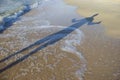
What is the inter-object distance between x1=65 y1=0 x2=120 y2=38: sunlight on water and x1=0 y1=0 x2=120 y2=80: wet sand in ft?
2.05

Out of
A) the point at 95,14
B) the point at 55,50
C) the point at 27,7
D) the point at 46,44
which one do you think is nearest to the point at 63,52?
the point at 55,50

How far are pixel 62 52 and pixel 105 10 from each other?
20.8ft

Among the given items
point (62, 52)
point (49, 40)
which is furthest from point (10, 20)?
point (62, 52)

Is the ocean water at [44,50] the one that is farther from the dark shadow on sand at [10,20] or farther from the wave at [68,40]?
the dark shadow on sand at [10,20]

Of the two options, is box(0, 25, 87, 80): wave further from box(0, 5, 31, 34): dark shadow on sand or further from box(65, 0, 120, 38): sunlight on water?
box(65, 0, 120, 38): sunlight on water

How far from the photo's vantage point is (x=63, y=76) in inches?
293

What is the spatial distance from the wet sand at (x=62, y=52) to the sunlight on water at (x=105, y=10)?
62 cm

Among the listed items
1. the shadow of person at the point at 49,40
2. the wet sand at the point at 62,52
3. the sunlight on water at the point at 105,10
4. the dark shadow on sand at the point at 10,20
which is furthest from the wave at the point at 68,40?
the sunlight on water at the point at 105,10

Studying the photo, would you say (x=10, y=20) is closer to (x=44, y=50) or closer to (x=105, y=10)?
(x=44, y=50)

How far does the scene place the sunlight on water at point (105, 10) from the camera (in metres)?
11.2

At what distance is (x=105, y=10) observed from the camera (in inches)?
542

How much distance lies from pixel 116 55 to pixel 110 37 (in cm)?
175

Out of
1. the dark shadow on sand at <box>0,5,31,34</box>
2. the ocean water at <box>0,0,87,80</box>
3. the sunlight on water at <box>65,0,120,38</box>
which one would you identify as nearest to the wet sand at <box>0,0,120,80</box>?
the ocean water at <box>0,0,87,80</box>

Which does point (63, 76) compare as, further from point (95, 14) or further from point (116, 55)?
point (95, 14)
